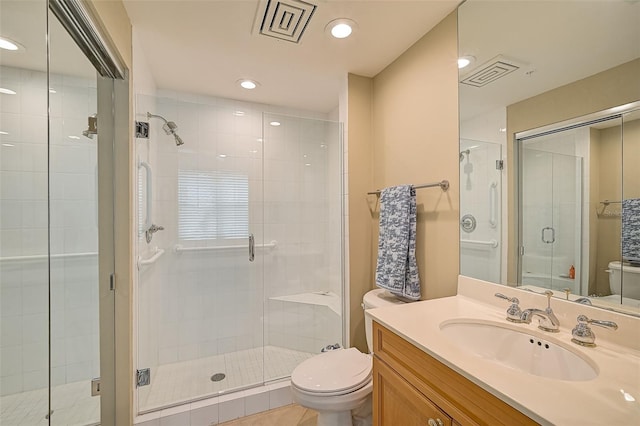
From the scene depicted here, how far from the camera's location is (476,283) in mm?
1359

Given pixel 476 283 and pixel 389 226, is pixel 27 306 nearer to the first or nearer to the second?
pixel 389 226

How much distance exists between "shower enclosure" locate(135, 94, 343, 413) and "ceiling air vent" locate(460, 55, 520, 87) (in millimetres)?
1040

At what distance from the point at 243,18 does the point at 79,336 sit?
183 cm

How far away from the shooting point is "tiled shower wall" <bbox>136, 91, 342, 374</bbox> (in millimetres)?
2238

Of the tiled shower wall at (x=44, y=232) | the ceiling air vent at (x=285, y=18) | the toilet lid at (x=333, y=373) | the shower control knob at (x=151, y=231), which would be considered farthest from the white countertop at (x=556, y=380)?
Answer: the shower control knob at (x=151, y=231)

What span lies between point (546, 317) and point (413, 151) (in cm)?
111

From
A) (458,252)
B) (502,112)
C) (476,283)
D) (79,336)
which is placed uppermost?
(502,112)

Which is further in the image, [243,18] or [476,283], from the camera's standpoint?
[243,18]

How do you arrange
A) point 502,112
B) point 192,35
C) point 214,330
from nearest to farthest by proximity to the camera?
point 502,112 → point 192,35 → point 214,330

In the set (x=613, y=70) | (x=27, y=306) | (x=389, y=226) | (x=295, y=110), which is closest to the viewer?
(x=613, y=70)

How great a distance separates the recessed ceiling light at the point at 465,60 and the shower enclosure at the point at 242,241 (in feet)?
Answer: 3.23

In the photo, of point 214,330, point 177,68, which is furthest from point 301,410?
point 177,68

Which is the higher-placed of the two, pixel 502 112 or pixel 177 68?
pixel 177 68

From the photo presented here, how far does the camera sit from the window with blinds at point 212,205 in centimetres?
227
